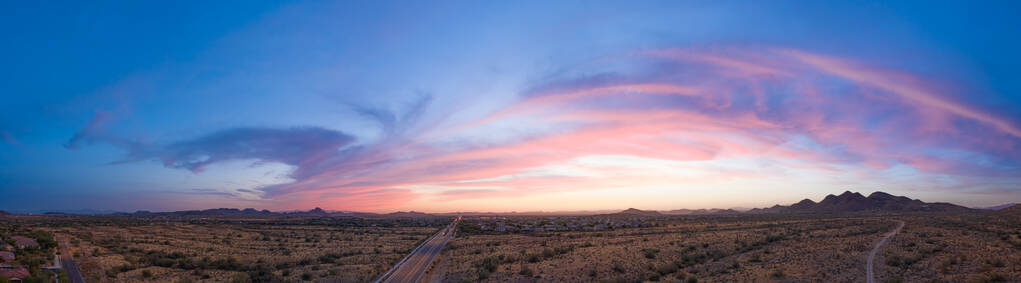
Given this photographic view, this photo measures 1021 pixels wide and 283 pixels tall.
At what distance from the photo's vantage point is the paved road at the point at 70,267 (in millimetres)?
23177

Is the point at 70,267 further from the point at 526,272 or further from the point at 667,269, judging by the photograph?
the point at 667,269

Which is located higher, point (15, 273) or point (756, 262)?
point (15, 273)

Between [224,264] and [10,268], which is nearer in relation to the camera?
[10,268]

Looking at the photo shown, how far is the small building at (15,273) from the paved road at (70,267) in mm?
1755

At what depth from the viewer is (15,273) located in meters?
21.7

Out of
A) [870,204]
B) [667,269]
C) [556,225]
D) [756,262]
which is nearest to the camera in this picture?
[667,269]

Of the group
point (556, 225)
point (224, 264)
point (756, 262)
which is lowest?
point (556, 225)

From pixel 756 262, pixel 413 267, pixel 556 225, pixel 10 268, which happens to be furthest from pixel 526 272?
pixel 556 225

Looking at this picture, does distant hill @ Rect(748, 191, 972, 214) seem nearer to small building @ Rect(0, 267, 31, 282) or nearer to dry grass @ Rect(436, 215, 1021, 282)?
dry grass @ Rect(436, 215, 1021, 282)

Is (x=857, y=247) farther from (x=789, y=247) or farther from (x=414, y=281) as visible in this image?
(x=414, y=281)

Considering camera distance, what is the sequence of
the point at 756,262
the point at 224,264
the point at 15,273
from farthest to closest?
the point at 224,264 → the point at 756,262 → the point at 15,273

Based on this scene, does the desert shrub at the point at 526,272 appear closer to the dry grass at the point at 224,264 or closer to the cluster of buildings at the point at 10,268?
the dry grass at the point at 224,264

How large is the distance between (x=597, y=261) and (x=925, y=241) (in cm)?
2407

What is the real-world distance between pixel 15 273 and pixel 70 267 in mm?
5746
